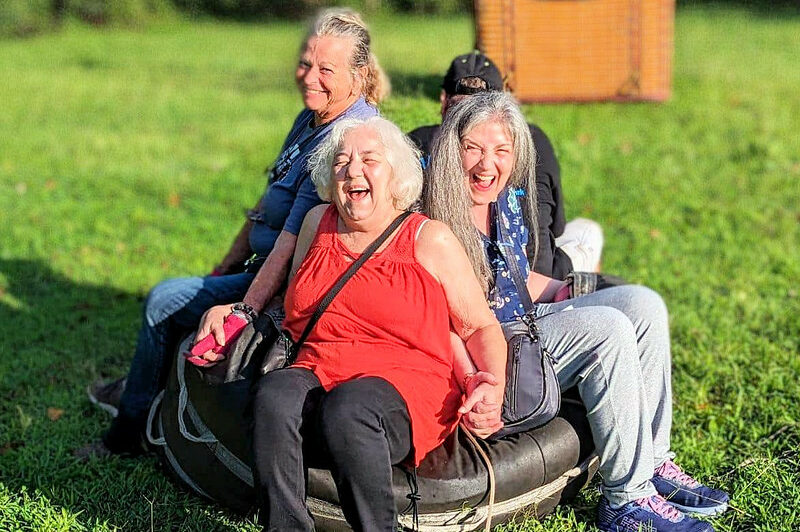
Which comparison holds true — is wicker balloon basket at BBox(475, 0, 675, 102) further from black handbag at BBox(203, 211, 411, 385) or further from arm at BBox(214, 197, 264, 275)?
black handbag at BBox(203, 211, 411, 385)

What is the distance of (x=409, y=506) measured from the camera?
135 inches

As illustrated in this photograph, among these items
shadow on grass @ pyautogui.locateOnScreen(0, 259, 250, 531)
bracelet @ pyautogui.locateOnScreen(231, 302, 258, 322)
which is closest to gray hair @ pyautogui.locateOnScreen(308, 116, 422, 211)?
bracelet @ pyautogui.locateOnScreen(231, 302, 258, 322)

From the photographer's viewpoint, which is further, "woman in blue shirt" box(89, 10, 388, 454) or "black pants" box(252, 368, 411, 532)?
"woman in blue shirt" box(89, 10, 388, 454)

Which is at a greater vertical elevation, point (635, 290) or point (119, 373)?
point (635, 290)

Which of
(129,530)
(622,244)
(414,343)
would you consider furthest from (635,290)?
(622,244)

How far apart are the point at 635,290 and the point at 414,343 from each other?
1.19 m

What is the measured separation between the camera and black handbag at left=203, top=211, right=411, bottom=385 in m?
3.47

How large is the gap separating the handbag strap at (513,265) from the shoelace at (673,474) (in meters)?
0.88

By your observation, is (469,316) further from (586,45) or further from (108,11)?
(108,11)

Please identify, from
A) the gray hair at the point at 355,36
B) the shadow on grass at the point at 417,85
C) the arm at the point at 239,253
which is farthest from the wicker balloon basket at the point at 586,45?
the gray hair at the point at 355,36

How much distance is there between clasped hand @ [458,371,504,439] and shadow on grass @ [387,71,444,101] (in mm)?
2155

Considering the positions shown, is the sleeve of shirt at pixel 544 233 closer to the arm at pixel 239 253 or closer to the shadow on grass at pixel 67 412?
the arm at pixel 239 253

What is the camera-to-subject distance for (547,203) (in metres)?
4.57

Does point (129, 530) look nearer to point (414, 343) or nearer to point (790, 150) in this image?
point (414, 343)
